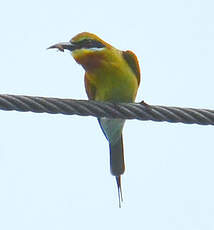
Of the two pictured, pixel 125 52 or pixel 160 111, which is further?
pixel 125 52

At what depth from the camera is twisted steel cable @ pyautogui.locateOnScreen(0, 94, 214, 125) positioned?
149 inches

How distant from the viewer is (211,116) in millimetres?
Answer: 3990

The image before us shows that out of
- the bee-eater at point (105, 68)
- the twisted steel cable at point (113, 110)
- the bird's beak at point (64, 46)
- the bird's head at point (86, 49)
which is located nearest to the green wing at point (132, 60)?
the bee-eater at point (105, 68)

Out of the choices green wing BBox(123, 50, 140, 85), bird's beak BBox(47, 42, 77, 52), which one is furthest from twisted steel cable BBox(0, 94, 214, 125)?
green wing BBox(123, 50, 140, 85)

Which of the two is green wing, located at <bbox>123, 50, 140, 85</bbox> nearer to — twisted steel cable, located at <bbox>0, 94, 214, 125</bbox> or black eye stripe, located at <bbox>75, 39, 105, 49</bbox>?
black eye stripe, located at <bbox>75, 39, 105, 49</bbox>

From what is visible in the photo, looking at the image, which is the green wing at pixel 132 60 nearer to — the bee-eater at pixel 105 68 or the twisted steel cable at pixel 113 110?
the bee-eater at pixel 105 68

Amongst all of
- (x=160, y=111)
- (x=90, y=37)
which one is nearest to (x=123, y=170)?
(x=90, y=37)

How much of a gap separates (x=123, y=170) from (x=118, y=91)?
2.57 feet

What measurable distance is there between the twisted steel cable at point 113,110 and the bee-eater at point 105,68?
925 mm

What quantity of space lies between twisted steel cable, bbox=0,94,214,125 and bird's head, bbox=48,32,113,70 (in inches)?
36.3

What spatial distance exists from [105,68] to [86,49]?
0.22 m

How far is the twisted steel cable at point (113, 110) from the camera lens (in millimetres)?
3785

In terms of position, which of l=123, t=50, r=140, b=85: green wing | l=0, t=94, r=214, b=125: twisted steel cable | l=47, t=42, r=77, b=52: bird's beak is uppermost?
l=47, t=42, r=77, b=52: bird's beak

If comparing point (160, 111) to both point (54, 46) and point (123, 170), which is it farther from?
point (123, 170)
